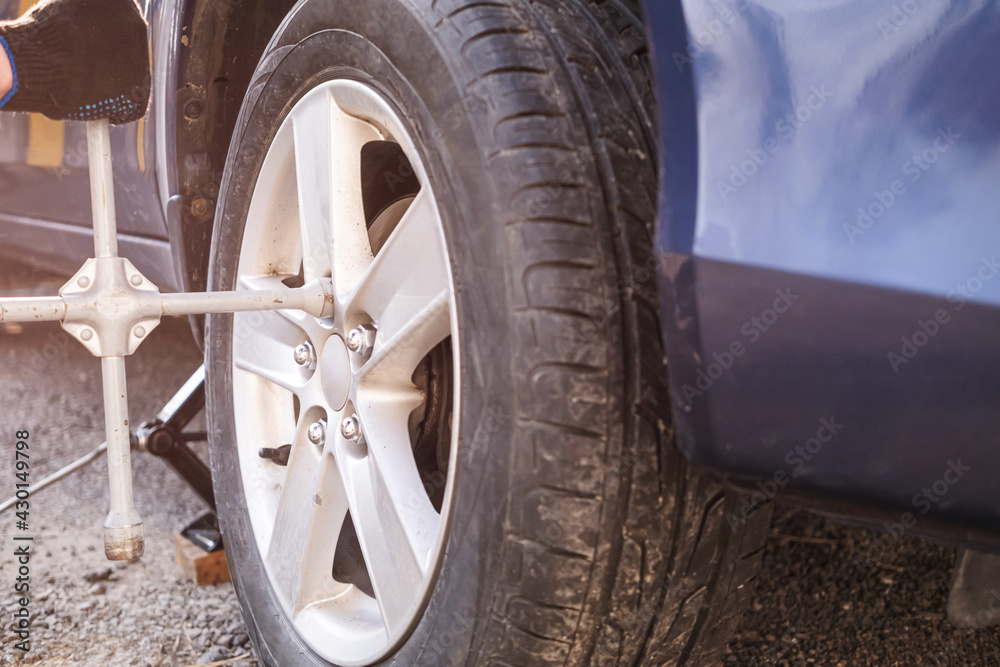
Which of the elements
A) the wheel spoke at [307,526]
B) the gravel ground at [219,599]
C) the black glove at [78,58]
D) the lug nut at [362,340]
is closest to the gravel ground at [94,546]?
the gravel ground at [219,599]

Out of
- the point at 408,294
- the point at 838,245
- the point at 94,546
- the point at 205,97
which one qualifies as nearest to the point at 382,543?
the point at 408,294

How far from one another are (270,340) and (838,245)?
40.8 inches

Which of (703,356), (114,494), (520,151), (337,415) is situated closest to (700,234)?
(703,356)

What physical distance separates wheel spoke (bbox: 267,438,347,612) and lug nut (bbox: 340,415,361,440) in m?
0.06

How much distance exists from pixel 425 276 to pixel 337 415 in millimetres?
309

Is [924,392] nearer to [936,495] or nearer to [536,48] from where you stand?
[936,495]

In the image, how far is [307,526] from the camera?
4.50ft

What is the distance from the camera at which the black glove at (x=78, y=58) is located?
1.15 m

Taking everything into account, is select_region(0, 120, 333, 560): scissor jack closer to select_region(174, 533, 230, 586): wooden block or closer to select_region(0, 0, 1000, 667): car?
select_region(0, 0, 1000, 667): car

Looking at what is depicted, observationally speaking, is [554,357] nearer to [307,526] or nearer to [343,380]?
[343,380]

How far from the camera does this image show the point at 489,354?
0.98m

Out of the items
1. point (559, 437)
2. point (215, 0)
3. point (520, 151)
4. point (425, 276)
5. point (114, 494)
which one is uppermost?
point (215, 0)

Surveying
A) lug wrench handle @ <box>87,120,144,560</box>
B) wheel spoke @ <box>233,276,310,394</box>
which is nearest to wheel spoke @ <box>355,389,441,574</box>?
wheel spoke @ <box>233,276,310,394</box>

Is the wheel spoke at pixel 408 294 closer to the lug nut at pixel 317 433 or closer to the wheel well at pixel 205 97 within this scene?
the lug nut at pixel 317 433
